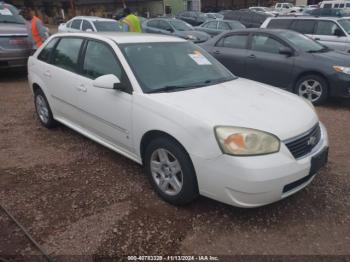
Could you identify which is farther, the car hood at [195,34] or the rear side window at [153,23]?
the rear side window at [153,23]

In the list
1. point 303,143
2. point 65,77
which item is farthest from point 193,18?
point 303,143

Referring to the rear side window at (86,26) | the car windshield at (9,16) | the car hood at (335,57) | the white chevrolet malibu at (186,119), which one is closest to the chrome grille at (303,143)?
the white chevrolet malibu at (186,119)

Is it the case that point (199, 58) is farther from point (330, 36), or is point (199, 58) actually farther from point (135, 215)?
point (330, 36)

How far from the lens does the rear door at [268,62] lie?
696cm

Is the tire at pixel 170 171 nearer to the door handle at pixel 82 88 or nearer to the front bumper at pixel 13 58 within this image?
the door handle at pixel 82 88

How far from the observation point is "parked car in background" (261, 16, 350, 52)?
995 cm

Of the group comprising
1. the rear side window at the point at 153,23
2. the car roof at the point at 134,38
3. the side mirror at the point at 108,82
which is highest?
the car roof at the point at 134,38

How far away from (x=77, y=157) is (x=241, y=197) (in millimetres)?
2389

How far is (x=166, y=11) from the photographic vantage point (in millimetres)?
42500

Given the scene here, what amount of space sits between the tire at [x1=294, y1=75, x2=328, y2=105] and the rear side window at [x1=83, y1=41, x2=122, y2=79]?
4415 millimetres

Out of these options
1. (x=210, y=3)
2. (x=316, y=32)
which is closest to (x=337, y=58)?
(x=316, y=32)

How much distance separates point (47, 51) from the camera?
16.4ft

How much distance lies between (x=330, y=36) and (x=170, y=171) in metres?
8.80

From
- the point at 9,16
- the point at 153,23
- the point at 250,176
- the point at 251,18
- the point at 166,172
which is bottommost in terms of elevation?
the point at 251,18
